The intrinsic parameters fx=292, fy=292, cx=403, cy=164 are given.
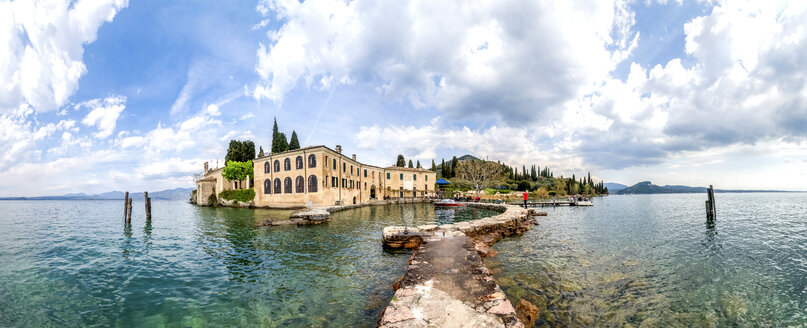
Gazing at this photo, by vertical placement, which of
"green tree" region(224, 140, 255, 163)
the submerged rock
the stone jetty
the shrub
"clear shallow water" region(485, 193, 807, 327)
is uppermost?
"green tree" region(224, 140, 255, 163)

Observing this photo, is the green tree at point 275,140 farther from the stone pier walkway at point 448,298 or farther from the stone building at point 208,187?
the stone pier walkway at point 448,298

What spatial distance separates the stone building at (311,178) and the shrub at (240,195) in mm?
1326

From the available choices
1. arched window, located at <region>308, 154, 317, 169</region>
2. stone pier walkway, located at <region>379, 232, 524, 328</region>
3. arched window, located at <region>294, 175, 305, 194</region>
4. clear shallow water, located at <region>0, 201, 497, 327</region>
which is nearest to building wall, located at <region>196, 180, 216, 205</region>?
arched window, located at <region>294, 175, 305, 194</region>

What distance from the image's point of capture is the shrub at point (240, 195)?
41.4 m

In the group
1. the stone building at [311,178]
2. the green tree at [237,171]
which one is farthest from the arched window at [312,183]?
the green tree at [237,171]

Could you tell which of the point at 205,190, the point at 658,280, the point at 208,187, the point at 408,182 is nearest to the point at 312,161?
the point at 408,182

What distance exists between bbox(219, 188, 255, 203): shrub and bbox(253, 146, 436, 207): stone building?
4.35ft

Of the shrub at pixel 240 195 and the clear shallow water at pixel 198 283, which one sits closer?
the clear shallow water at pixel 198 283

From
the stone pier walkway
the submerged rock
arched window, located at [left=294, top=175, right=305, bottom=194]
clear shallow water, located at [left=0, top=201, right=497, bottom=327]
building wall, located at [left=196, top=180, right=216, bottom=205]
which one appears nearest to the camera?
the stone pier walkway

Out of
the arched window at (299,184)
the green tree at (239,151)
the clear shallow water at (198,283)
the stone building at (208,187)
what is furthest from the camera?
the green tree at (239,151)

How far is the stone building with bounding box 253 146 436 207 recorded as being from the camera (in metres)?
35.0

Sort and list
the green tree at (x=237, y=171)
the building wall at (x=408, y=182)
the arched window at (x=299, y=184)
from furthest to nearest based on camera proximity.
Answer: the building wall at (x=408, y=182) → the green tree at (x=237, y=171) → the arched window at (x=299, y=184)

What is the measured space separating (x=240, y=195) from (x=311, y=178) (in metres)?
14.6

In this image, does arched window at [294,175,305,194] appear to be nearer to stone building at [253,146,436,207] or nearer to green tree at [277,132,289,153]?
stone building at [253,146,436,207]
